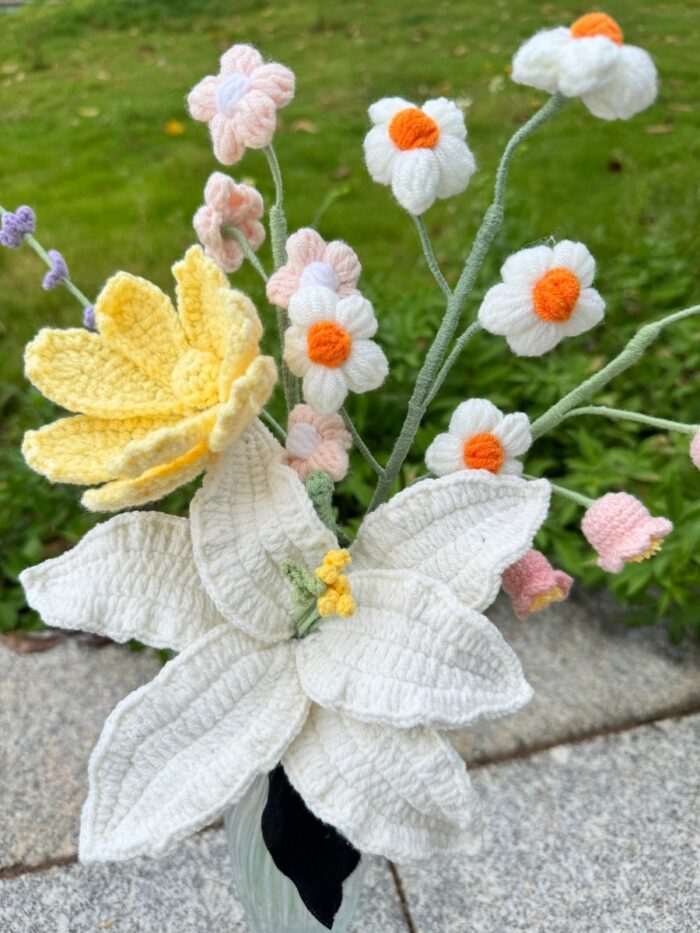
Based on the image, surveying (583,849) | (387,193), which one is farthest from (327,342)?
(387,193)

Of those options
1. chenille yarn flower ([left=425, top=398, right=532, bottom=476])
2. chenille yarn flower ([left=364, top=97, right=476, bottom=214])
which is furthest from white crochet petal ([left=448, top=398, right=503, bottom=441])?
chenille yarn flower ([left=364, top=97, right=476, bottom=214])

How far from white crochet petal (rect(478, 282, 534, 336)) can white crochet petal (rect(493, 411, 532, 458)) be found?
0.06 meters

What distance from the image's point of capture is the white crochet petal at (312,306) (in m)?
0.43

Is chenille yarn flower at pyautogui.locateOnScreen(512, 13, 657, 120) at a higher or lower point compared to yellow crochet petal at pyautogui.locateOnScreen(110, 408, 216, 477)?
higher

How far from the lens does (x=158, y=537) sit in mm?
483

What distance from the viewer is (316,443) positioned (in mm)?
479

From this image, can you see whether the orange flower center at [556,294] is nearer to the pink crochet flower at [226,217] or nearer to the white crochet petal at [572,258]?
the white crochet petal at [572,258]

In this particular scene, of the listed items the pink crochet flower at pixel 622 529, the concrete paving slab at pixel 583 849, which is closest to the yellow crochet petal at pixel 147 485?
the pink crochet flower at pixel 622 529

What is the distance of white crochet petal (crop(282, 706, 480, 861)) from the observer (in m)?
0.45

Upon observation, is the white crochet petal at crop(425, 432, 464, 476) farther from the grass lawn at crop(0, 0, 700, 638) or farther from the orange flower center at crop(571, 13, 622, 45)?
the grass lawn at crop(0, 0, 700, 638)

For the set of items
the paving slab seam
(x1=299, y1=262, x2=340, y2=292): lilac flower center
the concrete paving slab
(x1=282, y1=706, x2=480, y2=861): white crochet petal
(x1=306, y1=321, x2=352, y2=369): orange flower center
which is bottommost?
the concrete paving slab

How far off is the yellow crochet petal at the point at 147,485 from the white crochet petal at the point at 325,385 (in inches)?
2.4

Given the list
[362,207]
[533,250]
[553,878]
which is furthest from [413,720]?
[362,207]

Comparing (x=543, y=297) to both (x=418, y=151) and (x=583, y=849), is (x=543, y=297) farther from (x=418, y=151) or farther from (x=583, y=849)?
(x=583, y=849)
